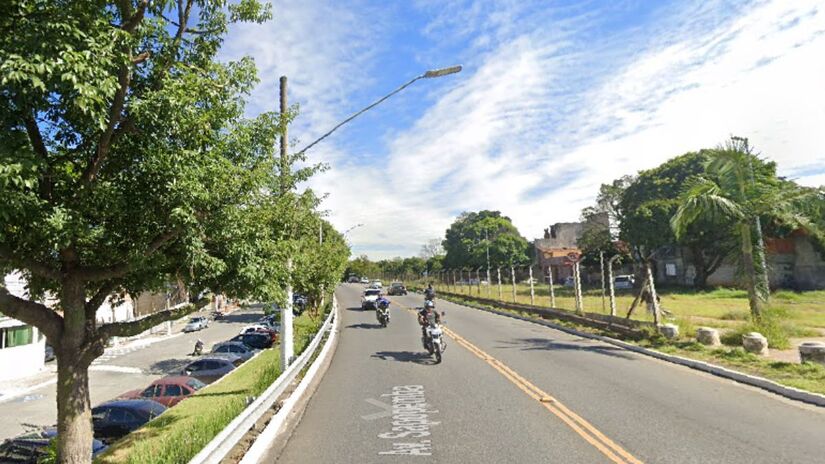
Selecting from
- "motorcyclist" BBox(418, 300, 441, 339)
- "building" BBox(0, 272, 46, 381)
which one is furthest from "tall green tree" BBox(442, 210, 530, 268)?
"motorcyclist" BBox(418, 300, 441, 339)

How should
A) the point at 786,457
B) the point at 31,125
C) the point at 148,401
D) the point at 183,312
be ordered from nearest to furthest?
1. the point at 31,125
2. the point at 786,457
3. the point at 183,312
4. the point at 148,401

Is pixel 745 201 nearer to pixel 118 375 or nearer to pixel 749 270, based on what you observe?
pixel 749 270

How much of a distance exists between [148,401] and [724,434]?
14.1 m

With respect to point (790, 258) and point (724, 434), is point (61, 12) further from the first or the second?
point (790, 258)

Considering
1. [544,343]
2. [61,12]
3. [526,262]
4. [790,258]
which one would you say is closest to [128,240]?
[61,12]

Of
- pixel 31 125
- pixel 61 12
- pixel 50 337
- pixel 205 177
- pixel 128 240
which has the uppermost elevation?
pixel 61 12

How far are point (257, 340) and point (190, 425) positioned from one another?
74.6 ft

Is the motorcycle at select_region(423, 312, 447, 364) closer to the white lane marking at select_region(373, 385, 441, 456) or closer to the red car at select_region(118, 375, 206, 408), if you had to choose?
the white lane marking at select_region(373, 385, 441, 456)

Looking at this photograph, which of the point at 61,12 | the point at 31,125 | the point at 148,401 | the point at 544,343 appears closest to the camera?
the point at 61,12

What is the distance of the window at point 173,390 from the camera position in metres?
16.2

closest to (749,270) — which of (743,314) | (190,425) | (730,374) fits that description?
(730,374)

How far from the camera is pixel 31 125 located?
5.68m

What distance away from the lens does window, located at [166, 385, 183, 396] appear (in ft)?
53.1

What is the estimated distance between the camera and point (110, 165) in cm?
635
